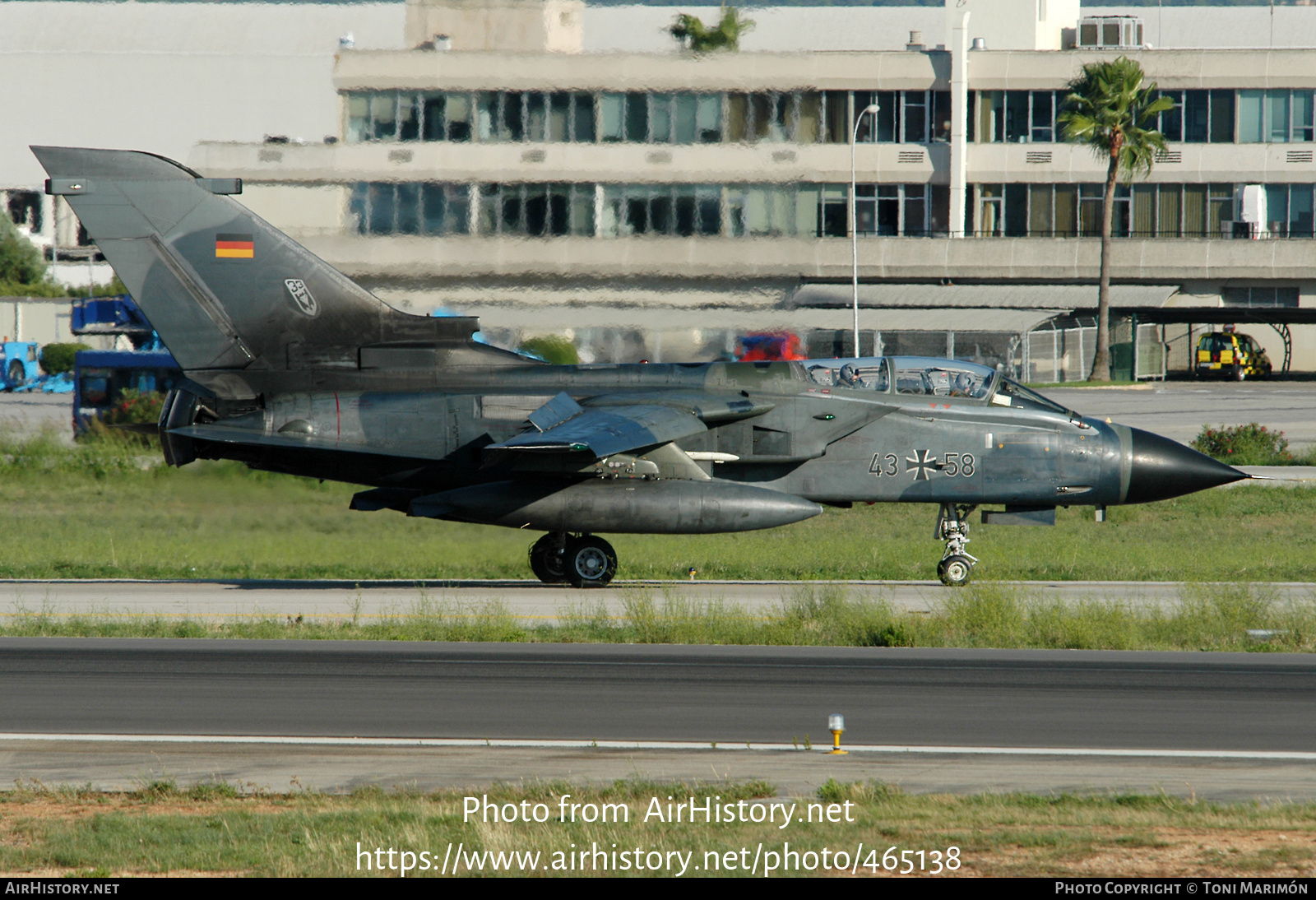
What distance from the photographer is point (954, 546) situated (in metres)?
22.2

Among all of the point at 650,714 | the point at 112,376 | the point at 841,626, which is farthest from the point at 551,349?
the point at 112,376

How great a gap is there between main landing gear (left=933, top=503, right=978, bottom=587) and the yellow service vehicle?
176ft

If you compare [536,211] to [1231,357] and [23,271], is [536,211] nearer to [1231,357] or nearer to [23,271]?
[1231,357]

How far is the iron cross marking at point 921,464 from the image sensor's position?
21844 millimetres

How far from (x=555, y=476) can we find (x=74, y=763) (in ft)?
34.0

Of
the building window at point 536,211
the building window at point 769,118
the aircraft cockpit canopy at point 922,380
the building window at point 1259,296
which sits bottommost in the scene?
the aircraft cockpit canopy at point 922,380

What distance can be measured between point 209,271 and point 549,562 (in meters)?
6.75

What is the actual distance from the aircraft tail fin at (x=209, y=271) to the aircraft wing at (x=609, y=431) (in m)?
2.98

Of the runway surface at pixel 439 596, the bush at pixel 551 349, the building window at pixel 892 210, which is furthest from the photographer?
the building window at pixel 892 210

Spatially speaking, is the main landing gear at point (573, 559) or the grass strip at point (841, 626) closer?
the grass strip at point (841, 626)

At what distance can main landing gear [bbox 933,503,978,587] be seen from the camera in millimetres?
21828

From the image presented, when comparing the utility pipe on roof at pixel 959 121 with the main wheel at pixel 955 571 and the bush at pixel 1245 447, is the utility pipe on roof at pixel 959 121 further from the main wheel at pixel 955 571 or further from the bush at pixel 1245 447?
the main wheel at pixel 955 571

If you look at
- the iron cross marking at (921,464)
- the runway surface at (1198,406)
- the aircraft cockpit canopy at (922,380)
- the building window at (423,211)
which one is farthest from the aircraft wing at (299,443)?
the runway surface at (1198,406)
